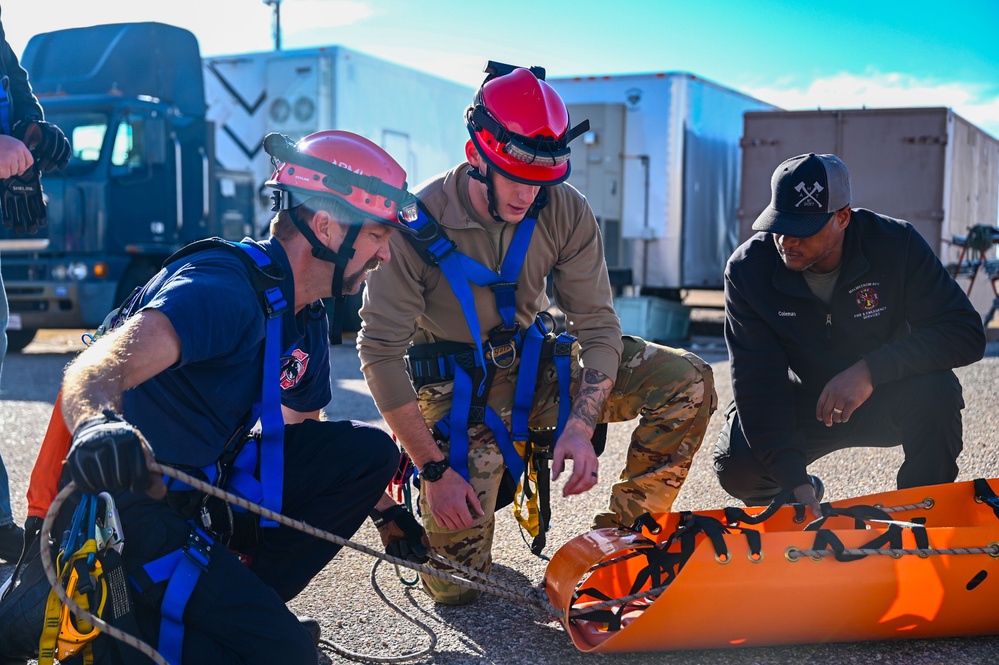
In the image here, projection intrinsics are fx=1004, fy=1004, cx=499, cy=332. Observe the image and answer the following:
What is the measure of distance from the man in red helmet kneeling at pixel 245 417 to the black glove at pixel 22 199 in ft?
5.02

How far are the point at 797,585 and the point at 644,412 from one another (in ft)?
3.71

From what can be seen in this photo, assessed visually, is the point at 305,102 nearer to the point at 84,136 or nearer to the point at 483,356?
the point at 84,136

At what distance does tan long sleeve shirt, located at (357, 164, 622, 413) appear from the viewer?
137 inches

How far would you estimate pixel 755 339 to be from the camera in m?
3.88

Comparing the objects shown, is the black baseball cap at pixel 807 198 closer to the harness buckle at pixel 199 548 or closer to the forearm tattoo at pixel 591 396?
Answer: the forearm tattoo at pixel 591 396

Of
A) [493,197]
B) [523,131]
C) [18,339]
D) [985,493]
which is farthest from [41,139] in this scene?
[18,339]

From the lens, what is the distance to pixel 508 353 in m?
3.73

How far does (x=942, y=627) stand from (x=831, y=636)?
33 centimetres

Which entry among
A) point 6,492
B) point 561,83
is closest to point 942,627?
point 6,492

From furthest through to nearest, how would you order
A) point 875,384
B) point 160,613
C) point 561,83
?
point 561,83 → point 875,384 → point 160,613

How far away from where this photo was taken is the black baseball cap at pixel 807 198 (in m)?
3.65

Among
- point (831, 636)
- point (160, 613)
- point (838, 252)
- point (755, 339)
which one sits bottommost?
point (831, 636)

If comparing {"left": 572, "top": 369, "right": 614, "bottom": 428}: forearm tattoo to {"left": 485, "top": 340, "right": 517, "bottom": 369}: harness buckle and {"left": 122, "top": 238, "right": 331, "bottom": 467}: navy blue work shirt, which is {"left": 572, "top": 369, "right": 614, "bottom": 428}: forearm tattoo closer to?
{"left": 485, "top": 340, "right": 517, "bottom": 369}: harness buckle

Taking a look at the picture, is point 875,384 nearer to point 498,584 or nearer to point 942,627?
point 942,627
